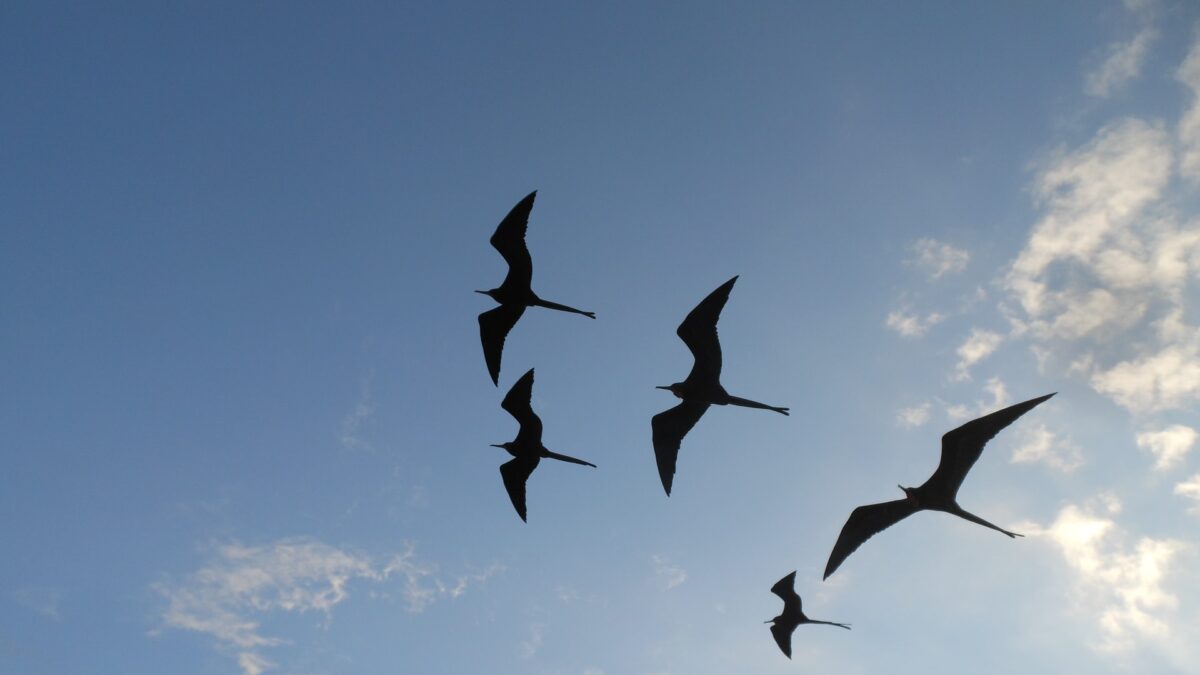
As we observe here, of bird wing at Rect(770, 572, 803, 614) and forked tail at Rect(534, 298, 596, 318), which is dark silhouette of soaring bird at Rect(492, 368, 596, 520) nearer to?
forked tail at Rect(534, 298, 596, 318)

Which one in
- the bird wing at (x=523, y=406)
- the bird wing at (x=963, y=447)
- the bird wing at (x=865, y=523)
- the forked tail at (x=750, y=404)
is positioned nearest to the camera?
the bird wing at (x=963, y=447)

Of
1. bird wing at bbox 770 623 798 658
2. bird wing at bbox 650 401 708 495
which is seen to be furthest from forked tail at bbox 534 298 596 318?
bird wing at bbox 770 623 798 658

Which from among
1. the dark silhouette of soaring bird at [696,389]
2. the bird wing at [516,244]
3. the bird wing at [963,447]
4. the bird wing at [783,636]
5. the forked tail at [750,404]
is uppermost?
the bird wing at [516,244]

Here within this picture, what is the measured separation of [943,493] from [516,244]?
1195 cm

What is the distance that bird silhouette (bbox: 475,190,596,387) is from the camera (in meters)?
18.6

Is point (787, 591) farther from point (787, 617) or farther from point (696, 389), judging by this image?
point (696, 389)

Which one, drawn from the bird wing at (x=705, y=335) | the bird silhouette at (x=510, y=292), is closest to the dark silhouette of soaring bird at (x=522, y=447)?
the bird silhouette at (x=510, y=292)

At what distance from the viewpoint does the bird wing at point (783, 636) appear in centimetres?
2012

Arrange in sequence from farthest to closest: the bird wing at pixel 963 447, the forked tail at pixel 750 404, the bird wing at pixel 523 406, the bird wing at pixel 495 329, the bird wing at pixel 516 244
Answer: the bird wing at pixel 495 329
the bird wing at pixel 523 406
the bird wing at pixel 516 244
the forked tail at pixel 750 404
the bird wing at pixel 963 447

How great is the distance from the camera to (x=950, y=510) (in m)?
16.4

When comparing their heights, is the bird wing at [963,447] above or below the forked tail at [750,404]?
below

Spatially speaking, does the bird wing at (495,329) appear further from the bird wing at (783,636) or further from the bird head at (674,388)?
the bird wing at (783,636)

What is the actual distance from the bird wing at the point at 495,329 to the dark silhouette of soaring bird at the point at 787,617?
9.62 meters

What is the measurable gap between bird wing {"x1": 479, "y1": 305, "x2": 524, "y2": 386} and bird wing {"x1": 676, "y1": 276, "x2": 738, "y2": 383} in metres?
4.98
